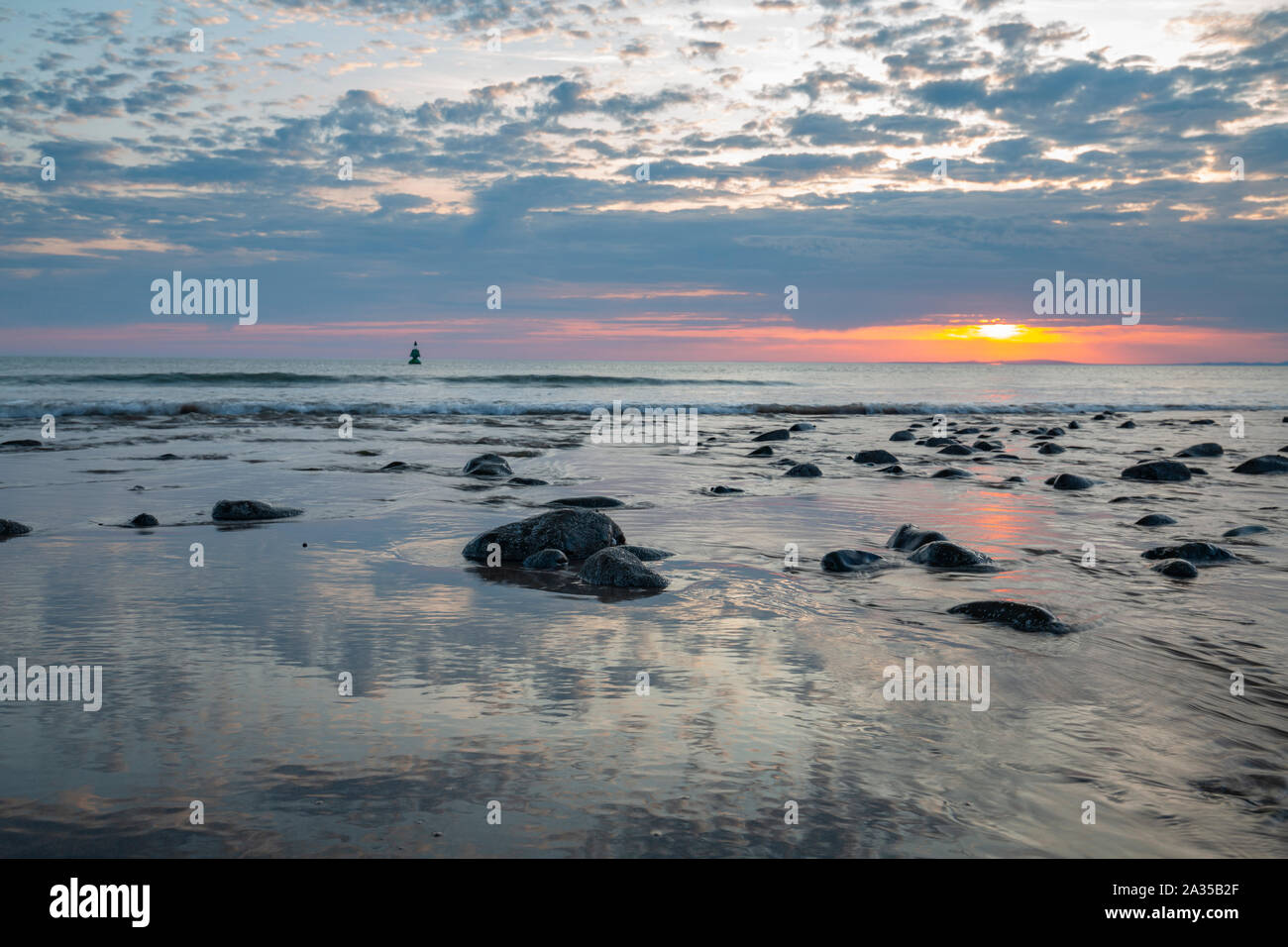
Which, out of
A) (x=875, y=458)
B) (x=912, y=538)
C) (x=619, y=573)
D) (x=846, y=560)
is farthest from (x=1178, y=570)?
(x=875, y=458)

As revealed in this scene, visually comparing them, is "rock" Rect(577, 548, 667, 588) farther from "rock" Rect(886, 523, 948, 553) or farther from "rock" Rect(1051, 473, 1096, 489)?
"rock" Rect(1051, 473, 1096, 489)

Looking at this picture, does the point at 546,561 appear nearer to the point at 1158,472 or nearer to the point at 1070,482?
the point at 1070,482

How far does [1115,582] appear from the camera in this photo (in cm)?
564

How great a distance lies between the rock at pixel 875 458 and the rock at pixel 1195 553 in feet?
22.8

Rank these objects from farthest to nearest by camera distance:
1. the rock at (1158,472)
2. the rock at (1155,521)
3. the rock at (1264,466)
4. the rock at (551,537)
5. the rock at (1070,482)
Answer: the rock at (1264,466) → the rock at (1158,472) → the rock at (1070,482) → the rock at (1155,521) → the rock at (551,537)

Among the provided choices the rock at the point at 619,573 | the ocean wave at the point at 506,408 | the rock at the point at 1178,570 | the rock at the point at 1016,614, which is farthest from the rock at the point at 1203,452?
the ocean wave at the point at 506,408

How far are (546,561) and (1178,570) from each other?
426 centimetres

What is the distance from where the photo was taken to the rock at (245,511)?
25.1 ft

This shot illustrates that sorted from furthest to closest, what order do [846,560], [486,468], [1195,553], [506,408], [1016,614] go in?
[506,408]
[486,468]
[1195,553]
[846,560]
[1016,614]

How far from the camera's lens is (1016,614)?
184 inches

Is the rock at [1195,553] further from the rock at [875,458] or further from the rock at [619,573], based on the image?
the rock at [875,458]
